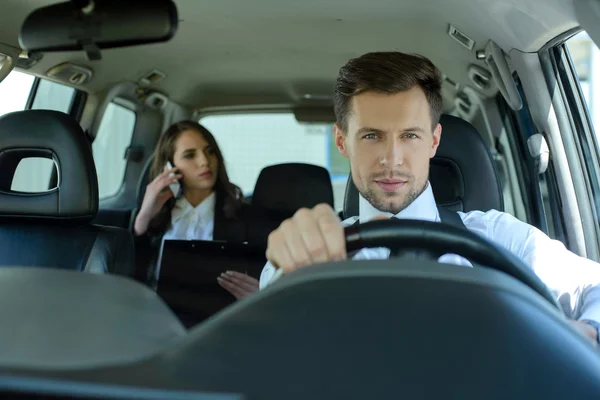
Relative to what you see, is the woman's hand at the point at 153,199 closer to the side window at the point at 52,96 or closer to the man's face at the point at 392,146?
the side window at the point at 52,96

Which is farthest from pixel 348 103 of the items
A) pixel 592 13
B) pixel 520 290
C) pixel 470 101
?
pixel 470 101

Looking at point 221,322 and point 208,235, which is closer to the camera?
point 221,322

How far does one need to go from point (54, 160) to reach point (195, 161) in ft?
4.37

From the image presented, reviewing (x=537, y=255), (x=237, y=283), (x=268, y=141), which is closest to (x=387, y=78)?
(x=537, y=255)

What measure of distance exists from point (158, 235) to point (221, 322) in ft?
9.55

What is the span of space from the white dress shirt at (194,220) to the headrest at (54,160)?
A: 1.14 meters

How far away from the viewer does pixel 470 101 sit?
4.09 metres

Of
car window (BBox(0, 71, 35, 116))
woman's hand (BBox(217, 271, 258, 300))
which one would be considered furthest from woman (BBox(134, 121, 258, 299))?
woman's hand (BBox(217, 271, 258, 300))

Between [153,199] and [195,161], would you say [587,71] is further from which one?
[153,199]

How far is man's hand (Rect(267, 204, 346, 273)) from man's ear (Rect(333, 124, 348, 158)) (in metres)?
0.96

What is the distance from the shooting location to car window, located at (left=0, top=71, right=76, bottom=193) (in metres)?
3.01

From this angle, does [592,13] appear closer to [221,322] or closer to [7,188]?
[221,322]

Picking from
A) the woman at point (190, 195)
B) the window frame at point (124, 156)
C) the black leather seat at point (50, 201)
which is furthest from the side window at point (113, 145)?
the black leather seat at point (50, 201)

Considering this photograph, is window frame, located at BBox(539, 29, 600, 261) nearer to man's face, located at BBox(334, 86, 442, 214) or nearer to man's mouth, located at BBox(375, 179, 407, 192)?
man's face, located at BBox(334, 86, 442, 214)
